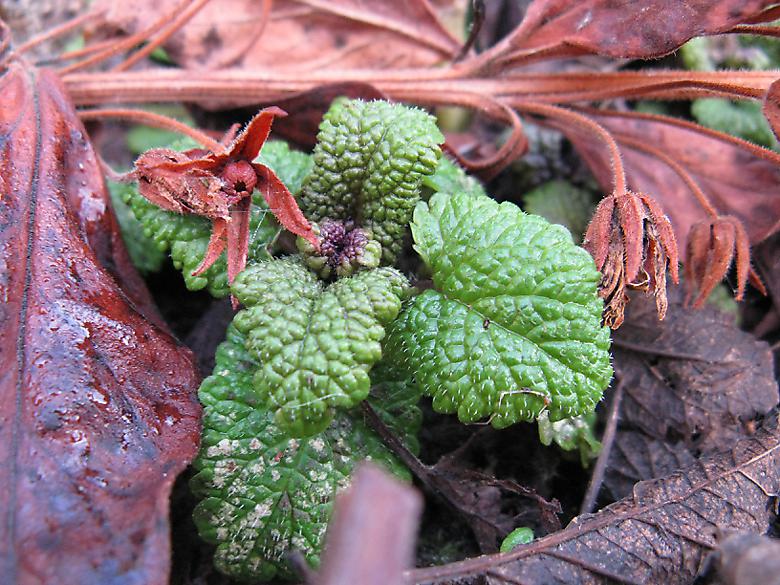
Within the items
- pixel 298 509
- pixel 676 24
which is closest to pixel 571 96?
pixel 676 24

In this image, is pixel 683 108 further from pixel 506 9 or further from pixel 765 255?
pixel 506 9

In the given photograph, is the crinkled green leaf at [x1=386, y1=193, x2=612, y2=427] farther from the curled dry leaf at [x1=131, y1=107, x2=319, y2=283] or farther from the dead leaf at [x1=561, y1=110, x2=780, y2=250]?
the dead leaf at [x1=561, y1=110, x2=780, y2=250]

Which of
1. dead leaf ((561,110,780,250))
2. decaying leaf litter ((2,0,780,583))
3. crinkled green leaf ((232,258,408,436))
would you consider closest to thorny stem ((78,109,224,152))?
decaying leaf litter ((2,0,780,583))

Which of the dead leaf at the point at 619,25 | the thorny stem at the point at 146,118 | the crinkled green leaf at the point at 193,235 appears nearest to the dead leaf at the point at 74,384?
the crinkled green leaf at the point at 193,235

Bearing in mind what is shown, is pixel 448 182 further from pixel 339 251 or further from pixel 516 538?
pixel 516 538

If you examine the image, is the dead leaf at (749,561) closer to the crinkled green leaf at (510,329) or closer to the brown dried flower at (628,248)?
the crinkled green leaf at (510,329)

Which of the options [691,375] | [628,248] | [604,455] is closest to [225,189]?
[628,248]
